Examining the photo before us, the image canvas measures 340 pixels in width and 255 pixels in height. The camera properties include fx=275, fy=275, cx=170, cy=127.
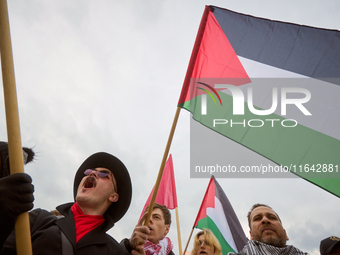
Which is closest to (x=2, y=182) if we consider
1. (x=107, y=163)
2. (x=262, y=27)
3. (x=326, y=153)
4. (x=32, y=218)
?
(x=32, y=218)

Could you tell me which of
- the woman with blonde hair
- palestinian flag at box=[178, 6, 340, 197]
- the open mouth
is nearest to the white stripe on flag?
the woman with blonde hair

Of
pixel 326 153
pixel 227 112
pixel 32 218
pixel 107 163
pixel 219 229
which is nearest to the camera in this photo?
pixel 32 218

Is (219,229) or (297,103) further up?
(297,103)

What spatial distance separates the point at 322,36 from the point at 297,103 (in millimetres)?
974

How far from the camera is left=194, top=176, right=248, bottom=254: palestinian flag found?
654 cm

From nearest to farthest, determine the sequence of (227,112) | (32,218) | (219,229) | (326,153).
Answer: (32,218) → (326,153) → (227,112) → (219,229)

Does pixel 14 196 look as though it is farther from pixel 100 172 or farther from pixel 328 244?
pixel 328 244

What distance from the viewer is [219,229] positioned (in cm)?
682

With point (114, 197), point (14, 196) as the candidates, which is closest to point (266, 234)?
point (114, 197)

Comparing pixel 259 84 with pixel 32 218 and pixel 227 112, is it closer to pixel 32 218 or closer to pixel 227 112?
pixel 227 112

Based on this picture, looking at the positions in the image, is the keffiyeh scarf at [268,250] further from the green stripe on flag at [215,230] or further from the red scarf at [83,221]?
the green stripe on flag at [215,230]

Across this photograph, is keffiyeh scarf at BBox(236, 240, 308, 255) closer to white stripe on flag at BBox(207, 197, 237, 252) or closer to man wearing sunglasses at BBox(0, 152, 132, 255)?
man wearing sunglasses at BBox(0, 152, 132, 255)

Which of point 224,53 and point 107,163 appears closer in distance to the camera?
point 107,163

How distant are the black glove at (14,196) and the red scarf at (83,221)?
71 cm
